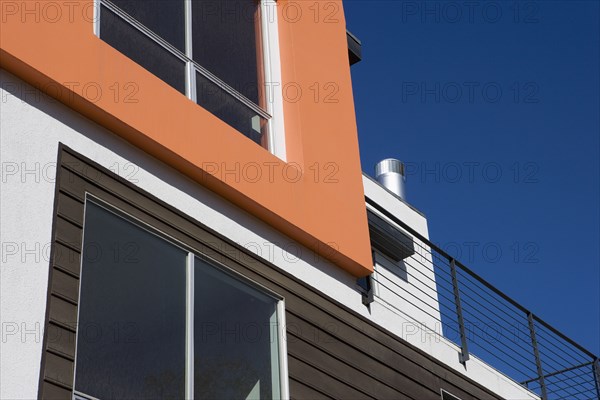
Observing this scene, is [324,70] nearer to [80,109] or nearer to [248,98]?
[248,98]

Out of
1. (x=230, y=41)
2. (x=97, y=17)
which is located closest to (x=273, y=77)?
(x=230, y=41)

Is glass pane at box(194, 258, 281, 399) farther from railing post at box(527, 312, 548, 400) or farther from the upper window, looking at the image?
railing post at box(527, 312, 548, 400)

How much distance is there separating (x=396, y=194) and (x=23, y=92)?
33.9 ft

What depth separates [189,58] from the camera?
9109 mm

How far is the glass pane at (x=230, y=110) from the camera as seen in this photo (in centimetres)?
909

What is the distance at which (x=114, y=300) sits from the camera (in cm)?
718

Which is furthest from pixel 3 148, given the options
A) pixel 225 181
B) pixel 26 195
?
Answer: pixel 225 181

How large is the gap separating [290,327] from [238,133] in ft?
5.76

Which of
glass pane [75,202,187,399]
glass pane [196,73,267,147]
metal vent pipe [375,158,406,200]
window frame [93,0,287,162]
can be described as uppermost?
metal vent pipe [375,158,406,200]

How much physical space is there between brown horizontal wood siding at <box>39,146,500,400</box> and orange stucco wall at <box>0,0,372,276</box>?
1.48 ft

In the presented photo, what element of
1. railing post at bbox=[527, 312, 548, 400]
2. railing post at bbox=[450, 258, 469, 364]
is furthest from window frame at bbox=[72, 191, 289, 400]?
railing post at bbox=[527, 312, 548, 400]

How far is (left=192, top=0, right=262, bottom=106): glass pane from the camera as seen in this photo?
30.8ft

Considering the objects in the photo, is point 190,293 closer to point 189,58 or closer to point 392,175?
point 189,58

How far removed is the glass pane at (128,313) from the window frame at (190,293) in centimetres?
3
